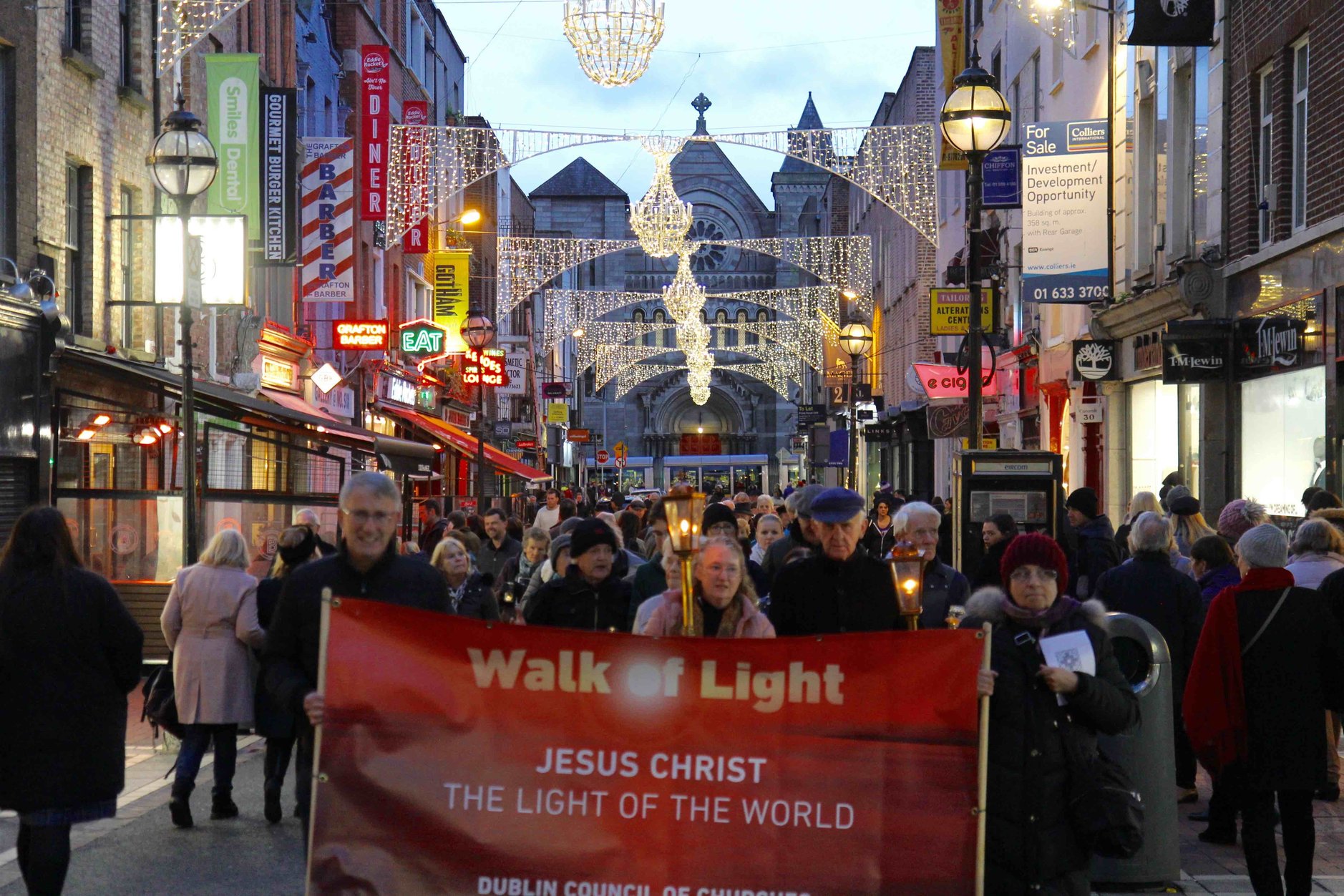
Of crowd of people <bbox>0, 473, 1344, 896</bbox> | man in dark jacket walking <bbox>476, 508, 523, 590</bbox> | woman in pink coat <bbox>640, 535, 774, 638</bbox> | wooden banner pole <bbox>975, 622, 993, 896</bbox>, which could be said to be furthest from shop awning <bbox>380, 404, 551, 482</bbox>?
wooden banner pole <bbox>975, 622, 993, 896</bbox>

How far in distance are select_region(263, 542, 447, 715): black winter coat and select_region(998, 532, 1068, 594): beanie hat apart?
192 cm

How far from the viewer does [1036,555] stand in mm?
5645

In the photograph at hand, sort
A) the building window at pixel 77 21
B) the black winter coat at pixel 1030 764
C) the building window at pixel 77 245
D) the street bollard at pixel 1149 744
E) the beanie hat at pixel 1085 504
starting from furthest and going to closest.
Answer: the building window at pixel 77 21
the building window at pixel 77 245
the beanie hat at pixel 1085 504
the street bollard at pixel 1149 744
the black winter coat at pixel 1030 764

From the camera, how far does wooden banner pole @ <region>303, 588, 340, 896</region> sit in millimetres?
5227

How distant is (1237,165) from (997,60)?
617 inches

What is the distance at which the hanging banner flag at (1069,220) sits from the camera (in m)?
21.7

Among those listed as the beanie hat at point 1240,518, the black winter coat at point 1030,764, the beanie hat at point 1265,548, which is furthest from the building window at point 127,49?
the black winter coat at point 1030,764

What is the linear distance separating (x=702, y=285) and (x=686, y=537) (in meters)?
94.6

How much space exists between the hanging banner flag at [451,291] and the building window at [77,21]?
20.1 meters

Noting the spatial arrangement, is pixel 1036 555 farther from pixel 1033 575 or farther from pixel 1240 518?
pixel 1240 518

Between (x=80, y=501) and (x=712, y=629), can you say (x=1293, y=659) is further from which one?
(x=80, y=501)

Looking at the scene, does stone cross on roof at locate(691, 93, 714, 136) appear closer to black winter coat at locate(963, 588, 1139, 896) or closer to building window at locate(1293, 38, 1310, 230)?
building window at locate(1293, 38, 1310, 230)

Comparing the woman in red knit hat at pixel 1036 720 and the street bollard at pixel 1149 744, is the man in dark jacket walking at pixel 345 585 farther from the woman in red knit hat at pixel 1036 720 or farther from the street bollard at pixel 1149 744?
the street bollard at pixel 1149 744

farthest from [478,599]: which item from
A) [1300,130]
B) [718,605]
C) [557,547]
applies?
[1300,130]
